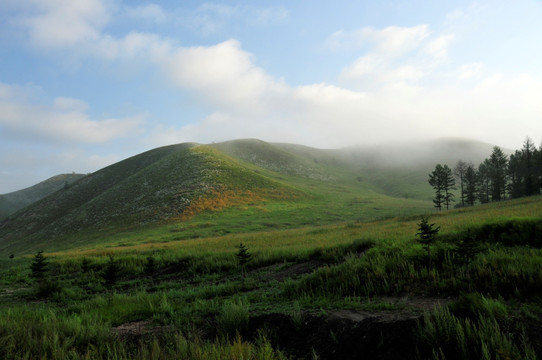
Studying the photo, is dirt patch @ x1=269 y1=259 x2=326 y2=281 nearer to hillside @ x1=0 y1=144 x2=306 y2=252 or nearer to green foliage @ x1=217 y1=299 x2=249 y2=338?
green foliage @ x1=217 y1=299 x2=249 y2=338

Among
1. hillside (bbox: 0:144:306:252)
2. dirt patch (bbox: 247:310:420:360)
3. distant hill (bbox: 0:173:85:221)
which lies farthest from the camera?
distant hill (bbox: 0:173:85:221)

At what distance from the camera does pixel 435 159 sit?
19988 centimetres

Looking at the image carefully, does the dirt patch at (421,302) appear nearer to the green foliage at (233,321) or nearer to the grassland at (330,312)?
the grassland at (330,312)

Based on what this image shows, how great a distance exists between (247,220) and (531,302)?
53.8 m

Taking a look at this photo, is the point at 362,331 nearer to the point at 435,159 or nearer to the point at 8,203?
the point at 435,159

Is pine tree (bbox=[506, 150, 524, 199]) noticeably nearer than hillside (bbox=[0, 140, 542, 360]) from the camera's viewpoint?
No

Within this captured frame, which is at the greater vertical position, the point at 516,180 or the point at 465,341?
the point at 516,180

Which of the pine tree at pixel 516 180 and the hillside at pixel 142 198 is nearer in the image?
the pine tree at pixel 516 180

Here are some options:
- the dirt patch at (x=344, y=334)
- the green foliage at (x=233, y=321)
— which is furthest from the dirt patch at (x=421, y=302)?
the green foliage at (x=233, y=321)

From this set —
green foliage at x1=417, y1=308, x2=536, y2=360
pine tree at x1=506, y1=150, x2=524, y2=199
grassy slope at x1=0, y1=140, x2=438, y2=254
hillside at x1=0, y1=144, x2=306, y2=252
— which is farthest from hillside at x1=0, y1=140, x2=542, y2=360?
pine tree at x1=506, y1=150, x2=524, y2=199

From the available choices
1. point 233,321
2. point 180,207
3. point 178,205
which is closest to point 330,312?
point 233,321

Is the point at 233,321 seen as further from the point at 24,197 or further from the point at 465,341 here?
the point at 24,197

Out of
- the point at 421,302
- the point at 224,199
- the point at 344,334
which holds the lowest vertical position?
the point at 421,302

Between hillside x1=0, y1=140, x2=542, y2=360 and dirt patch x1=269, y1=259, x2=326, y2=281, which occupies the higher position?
hillside x1=0, y1=140, x2=542, y2=360
